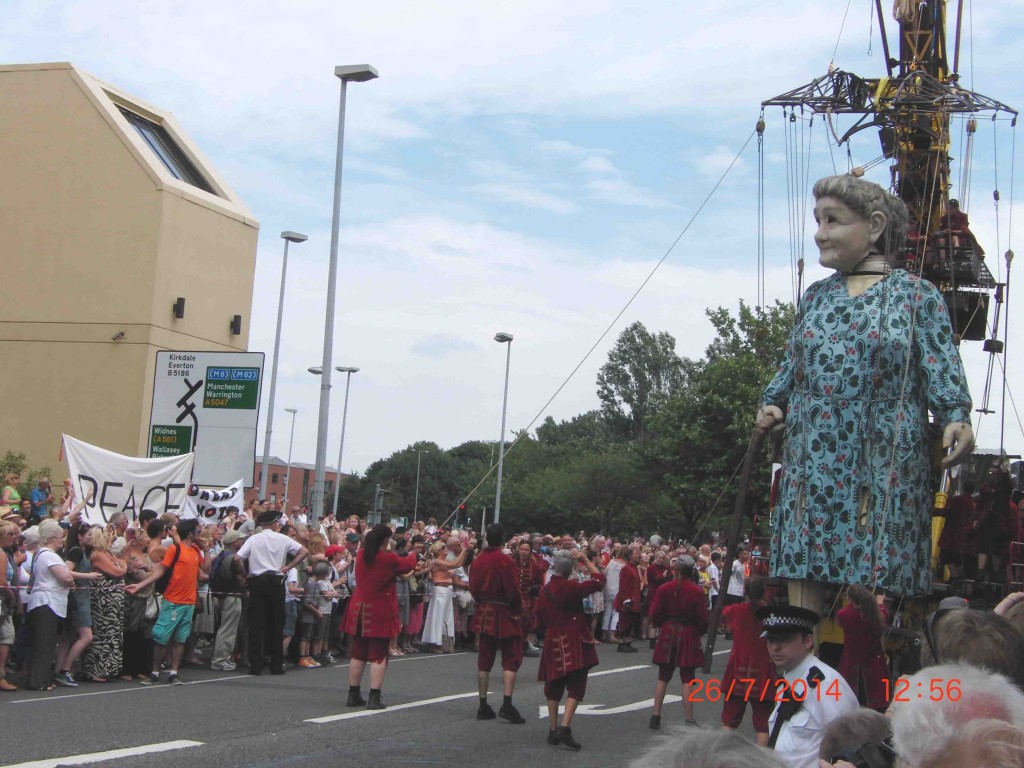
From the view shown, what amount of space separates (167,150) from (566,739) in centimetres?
2386

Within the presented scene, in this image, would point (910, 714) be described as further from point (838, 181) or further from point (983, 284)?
point (983, 284)

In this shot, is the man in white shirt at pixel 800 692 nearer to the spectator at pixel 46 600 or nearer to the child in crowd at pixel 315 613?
the spectator at pixel 46 600

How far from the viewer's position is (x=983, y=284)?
13.2 metres

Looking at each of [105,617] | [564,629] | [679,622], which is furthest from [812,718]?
[105,617]

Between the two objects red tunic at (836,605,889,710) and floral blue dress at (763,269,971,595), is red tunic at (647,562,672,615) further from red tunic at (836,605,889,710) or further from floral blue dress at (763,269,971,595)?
floral blue dress at (763,269,971,595)

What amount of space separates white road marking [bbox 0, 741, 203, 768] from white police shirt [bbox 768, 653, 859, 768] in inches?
189

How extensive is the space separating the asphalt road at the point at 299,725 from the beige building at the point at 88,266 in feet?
48.1

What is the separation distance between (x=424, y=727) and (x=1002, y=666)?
705 centimetres

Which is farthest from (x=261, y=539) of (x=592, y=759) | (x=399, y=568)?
(x=592, y=759)

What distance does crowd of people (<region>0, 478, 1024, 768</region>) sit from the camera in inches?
162

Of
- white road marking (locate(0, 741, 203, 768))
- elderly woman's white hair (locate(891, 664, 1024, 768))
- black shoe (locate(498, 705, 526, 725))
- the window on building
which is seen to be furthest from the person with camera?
the window on building

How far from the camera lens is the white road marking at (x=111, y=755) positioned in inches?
338

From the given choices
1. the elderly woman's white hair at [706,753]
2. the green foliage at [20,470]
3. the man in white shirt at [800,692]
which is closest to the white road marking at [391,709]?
the man in white shirt at [800,692]

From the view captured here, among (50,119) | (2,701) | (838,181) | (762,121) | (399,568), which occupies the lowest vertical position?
(2,701)
